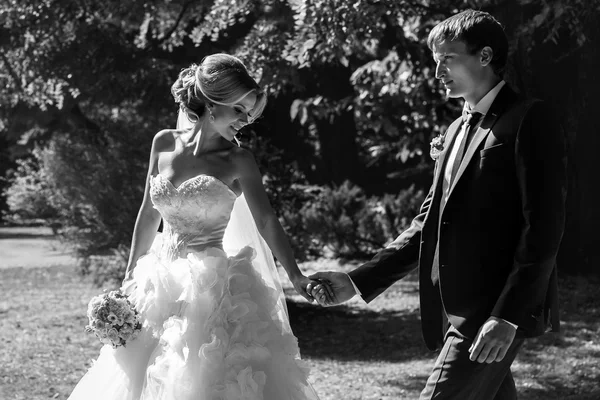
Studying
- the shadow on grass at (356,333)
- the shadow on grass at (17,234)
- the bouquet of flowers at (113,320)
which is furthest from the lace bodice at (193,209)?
the shadow on grass at (17,234)

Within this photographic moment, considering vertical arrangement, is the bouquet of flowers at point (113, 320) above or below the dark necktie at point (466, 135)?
below

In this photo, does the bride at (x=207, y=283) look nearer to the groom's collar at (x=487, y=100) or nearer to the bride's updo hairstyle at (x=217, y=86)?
the bride's updo hairstyle at (x=217, y=86)

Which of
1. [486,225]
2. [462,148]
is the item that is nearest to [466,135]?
[462,148]

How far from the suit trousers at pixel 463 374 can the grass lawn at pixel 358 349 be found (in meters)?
3.95

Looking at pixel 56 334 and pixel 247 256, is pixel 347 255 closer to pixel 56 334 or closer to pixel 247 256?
pixel 56 334

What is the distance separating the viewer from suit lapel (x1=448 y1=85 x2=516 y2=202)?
11.2 feet

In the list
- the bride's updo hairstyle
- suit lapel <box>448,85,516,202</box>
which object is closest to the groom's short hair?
suit lapel <box>448,85,516,202</box>

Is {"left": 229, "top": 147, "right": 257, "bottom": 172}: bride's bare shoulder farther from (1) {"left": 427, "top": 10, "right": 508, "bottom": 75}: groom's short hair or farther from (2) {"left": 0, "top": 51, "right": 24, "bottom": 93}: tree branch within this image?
(2) {"left": 0, "top": 51, "right": 24, "bottom": 93}: tree branch

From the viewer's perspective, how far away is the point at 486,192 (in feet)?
11.0

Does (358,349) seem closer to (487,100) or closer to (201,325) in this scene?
(201,325)

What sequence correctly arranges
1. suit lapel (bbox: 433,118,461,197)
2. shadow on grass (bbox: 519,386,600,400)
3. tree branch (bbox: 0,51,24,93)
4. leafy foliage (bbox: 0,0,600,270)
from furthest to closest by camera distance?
tree branch (bbox: 0,51,24,93) < leafy foliage (bbox: 0,0,600,270) < shadow on grass (bbox: 519,386,600,400) < suit lapel (bbox: 433,118,461,197)

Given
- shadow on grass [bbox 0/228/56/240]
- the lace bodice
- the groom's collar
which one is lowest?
shadow on grass [bbox 0/228/56/240]

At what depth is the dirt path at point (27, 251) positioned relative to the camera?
752 inches

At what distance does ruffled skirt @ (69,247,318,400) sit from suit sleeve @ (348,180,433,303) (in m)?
0.72
